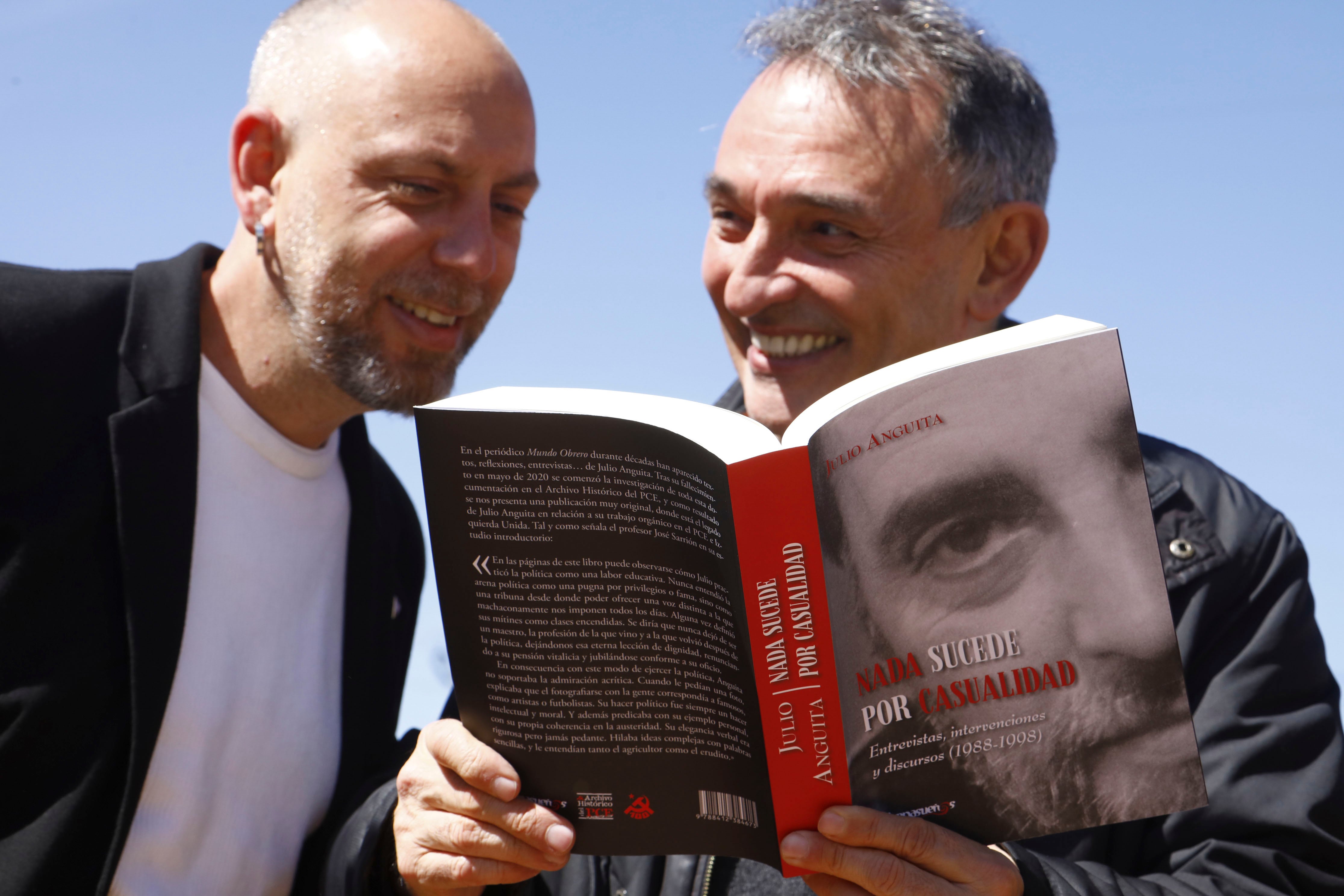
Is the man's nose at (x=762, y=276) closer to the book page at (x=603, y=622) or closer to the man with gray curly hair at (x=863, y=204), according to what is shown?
the man with gray curly hair at (x=863, y=204)

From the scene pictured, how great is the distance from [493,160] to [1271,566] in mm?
2125

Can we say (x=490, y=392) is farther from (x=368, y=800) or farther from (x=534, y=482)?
(x=368, y=800)

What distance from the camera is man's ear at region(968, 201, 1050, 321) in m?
2.89

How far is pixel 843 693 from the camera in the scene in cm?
154

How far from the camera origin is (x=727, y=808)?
166 cm

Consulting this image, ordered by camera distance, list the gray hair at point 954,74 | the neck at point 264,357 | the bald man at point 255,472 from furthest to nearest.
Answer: the neck at point 264,357
the gray hair at point 954,74
the bald man at point 255,472

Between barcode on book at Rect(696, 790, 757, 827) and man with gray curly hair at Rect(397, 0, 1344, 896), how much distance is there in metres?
0.39

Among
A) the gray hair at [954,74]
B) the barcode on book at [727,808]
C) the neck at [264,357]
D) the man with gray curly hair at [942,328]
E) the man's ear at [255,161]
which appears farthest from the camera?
the man's ear at [255,161]

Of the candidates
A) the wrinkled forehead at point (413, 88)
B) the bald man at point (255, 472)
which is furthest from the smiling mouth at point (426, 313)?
the wrinkled forehead at point (413, 88)

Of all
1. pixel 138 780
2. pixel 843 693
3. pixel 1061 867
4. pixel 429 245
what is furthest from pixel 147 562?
pixel 1061 867

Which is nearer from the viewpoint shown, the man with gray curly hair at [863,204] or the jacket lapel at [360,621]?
the man with gray curly hair at [863,204]

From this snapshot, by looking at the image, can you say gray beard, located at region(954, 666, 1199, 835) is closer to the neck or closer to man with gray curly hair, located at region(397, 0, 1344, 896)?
man with gray curly hair, located at region(397, 0, 1344, 896)

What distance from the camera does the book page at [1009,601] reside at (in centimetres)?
156

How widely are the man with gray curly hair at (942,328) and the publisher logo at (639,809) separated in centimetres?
27
